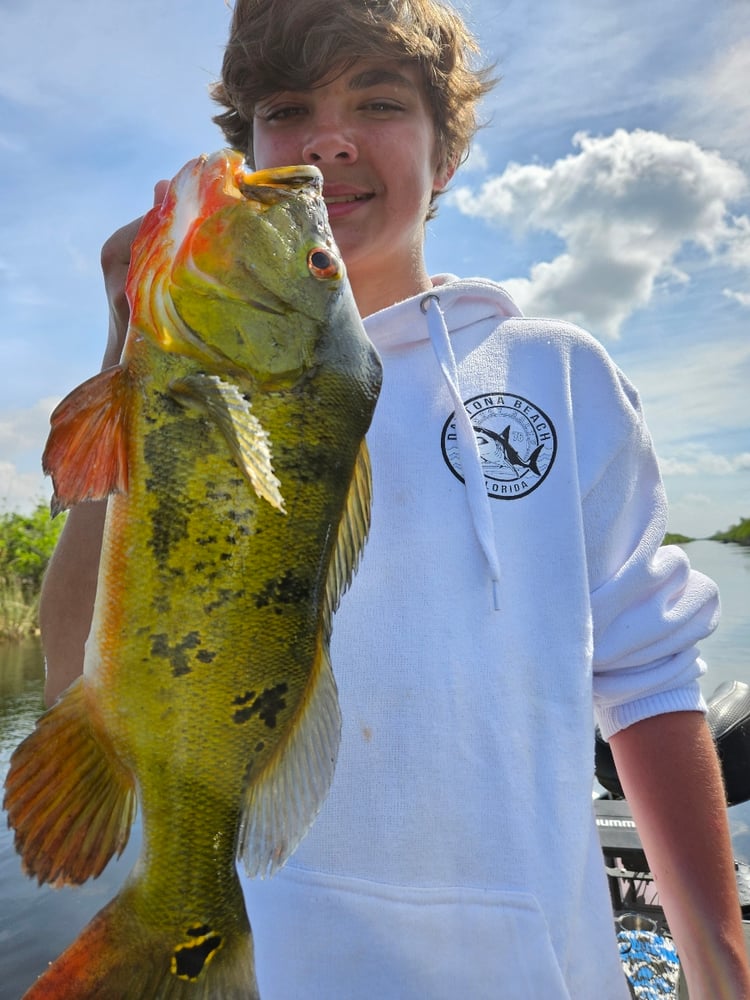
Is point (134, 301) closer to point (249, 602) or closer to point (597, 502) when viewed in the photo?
point (249, 602)

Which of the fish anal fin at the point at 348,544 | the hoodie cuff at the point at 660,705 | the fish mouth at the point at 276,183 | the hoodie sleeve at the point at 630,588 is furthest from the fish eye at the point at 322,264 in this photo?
the hoodie cuff at the point at 660,705

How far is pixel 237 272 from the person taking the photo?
1692 mm

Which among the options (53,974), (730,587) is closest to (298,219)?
(53,974)

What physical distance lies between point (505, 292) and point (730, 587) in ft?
190

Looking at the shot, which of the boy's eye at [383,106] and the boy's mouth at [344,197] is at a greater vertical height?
the boy's eye at [383,106]

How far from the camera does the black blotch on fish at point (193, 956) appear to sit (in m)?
1.42

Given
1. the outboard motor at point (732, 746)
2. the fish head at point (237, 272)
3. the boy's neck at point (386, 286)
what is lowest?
the outboard motor at point (732, 746)

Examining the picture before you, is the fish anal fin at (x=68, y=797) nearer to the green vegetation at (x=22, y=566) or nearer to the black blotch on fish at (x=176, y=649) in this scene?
the black blotch on fish at (x=176, y=649)

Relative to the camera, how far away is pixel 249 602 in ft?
4.90

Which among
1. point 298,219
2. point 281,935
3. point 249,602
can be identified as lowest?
point 281,935

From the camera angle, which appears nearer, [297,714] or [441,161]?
[297,714]

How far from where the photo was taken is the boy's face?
7.73 ft

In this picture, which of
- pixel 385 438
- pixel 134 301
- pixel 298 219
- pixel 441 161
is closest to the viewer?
pixel 134 301

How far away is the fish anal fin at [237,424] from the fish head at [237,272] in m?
0.09
